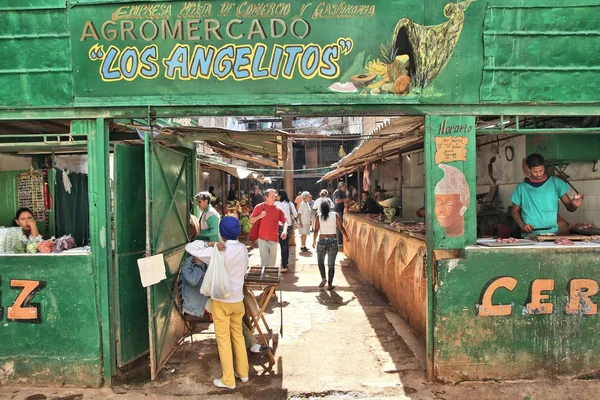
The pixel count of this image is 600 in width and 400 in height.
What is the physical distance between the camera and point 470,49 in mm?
4270

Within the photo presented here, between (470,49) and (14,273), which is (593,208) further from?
(14,273)

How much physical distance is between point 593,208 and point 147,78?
590cm

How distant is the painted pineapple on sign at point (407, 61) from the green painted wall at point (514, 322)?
6.53 feet

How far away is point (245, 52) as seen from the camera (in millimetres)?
4355

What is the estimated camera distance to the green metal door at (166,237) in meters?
4.30

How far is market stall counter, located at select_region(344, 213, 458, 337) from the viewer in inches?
206

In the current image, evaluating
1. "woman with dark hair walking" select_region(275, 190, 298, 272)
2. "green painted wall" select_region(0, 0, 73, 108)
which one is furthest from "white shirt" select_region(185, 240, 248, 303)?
"woman with dark hair walking" select_region(275, 190, 298, 272)

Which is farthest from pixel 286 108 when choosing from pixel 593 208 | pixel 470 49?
pixel 593 208

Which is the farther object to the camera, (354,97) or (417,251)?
(417,251)

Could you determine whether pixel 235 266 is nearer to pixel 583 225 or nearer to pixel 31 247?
pixel 31 247

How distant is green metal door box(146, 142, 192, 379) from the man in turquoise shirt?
4.38m

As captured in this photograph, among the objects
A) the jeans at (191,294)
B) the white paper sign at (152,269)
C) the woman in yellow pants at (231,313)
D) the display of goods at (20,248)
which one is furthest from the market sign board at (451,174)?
the display of goods at (20,248)

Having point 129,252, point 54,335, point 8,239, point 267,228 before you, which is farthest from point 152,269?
point 267,228

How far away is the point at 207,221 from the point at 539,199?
14.7 feet
